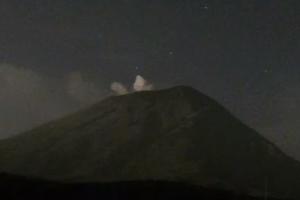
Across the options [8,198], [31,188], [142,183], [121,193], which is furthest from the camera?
[142,183]

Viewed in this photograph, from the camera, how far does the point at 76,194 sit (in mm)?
114000

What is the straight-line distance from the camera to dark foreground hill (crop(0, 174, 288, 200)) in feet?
359

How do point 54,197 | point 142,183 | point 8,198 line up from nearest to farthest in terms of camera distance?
1. point 8,198
2. point 54,197
3. point 142,183

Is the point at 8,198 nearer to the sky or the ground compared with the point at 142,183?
nearer to the ground

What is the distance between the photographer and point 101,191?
124188 mm

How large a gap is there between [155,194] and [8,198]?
4000cm

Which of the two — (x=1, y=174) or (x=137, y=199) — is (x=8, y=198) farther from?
(x=137, y=199)

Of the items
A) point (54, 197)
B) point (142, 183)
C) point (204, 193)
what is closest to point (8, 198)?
point (54, 197)

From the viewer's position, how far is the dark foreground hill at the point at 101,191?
359ft

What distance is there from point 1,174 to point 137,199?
35.8 metres

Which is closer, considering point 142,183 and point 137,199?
point 137,199

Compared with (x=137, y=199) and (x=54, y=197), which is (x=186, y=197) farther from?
(x=54, y=197)

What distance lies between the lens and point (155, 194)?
4843 inches

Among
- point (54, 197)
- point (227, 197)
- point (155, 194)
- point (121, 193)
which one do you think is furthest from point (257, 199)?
point (54, 197)
